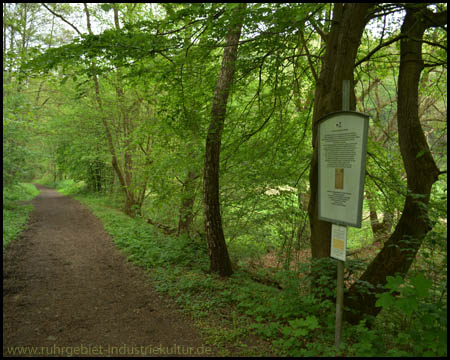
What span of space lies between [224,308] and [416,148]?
385 cm

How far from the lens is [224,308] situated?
4.71m

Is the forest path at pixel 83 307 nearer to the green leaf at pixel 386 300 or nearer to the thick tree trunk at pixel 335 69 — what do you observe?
the green leaf at pixel 386 300

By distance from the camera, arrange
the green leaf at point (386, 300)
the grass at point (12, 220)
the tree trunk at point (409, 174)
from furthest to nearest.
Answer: the grass at point (12, 220)
the tree trunk at point (409, 174)
the green leaf at point (386, 300)

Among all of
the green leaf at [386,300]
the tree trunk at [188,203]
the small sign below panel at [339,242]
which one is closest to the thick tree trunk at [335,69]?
the small sign below panel at [339,242]

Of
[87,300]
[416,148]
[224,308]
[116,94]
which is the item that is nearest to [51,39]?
[116,94]

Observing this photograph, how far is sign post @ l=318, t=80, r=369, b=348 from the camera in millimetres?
2887

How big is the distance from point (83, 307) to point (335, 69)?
17.8 ft

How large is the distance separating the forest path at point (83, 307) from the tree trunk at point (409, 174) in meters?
2.47

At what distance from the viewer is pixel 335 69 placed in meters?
4.17

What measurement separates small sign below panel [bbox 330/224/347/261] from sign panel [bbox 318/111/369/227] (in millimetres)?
77

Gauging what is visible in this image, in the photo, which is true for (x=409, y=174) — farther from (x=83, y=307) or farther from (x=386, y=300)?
(x=83, y=307)

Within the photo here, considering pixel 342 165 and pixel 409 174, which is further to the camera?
pixel 409 174

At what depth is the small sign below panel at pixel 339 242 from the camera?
119 inches

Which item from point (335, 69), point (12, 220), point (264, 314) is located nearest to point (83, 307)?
point (264, 314)
